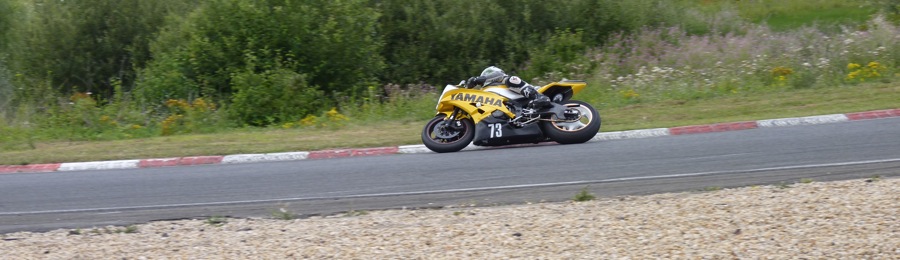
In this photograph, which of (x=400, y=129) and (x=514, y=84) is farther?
(x=400, y=129)

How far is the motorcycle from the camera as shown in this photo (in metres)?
12.2

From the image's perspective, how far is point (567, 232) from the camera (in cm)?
707

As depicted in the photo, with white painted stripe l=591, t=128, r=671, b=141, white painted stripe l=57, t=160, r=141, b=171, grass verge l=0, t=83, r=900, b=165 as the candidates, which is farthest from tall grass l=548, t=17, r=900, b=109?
white painted stripe l=57, t=160, r=141, b=171

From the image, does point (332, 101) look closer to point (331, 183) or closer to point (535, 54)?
point (535, 54)

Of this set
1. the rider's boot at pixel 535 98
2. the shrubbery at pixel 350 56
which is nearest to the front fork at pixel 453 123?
the rider's boot at pixel 535 98

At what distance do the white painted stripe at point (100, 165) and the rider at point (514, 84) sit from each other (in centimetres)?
430

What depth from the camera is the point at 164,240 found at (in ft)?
24.7

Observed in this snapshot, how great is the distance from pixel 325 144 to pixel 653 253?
25.0 feet

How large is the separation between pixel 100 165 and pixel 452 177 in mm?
4994

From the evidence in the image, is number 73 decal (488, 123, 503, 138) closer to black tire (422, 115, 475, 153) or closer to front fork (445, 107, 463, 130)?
black tire (422, 115, 475, 153)

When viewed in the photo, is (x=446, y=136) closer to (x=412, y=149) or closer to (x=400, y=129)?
(x=412, y=149)

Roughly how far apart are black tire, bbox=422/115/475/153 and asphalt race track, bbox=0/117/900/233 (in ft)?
0.68

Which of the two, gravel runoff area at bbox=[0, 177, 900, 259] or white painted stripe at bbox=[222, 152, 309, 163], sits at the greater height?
white painted stripe at bbox=[222, 152, 309, 163]

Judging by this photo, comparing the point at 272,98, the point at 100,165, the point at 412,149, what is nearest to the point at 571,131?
the point at 412,149
